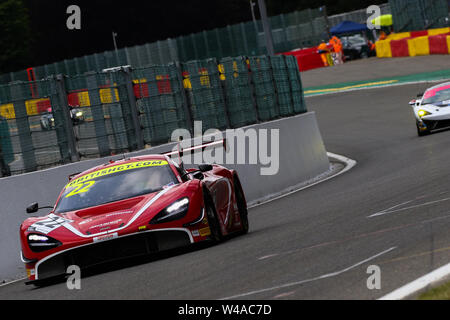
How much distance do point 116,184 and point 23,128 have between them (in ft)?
11.7

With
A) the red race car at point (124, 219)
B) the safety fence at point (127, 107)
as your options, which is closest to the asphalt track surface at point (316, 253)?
the red race car at point (124, 219)

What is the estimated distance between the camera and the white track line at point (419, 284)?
6612 mm

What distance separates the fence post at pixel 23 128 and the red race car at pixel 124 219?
2905 mm

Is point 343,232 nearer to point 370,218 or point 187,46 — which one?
point 370,218

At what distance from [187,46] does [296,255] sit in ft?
211

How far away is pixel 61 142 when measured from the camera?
15.2 meters

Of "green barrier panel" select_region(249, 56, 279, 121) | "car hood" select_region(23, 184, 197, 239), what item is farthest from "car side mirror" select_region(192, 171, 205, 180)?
"green barrier panel" select_region(249, 56, 279, 121)

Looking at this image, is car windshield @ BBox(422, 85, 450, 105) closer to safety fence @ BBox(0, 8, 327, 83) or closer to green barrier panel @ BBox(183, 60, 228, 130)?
green barrier panel @ BBox(183, 60, 228, 130)

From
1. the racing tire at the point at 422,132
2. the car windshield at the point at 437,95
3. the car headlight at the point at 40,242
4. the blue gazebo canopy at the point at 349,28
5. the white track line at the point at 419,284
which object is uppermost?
the blue gazebo canopy at the point at 349,28

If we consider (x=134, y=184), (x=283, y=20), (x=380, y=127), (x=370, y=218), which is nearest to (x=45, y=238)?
(x=134, y=184)

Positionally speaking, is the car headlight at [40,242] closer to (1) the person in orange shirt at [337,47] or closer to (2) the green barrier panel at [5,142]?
(2) the green barrier panel at [5,142]

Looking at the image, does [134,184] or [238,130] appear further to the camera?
[238,130]

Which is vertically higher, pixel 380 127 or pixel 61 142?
pixel 61 142

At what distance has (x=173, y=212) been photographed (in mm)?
10438
